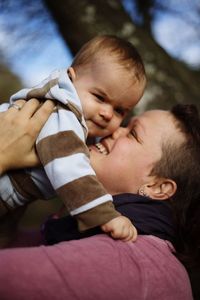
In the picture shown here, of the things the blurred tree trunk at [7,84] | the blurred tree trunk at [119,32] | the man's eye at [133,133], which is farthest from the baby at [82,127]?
the blurred tree trunk at [7,84]

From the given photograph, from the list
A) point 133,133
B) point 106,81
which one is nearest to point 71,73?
point 106,81

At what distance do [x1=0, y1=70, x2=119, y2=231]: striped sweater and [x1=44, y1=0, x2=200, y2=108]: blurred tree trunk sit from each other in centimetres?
156

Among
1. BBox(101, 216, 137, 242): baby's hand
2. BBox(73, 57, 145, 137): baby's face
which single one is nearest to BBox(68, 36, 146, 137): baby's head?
BBox(73, 57, 145, 137): baby's face

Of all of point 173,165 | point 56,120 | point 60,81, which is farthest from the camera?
point 173,165

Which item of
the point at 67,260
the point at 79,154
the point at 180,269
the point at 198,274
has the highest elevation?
the point at 79,154

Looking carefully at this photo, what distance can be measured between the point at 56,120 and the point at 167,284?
2.31 feet

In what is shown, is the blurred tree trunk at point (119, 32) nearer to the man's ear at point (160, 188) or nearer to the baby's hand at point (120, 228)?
the man's ear at point (160, 188)

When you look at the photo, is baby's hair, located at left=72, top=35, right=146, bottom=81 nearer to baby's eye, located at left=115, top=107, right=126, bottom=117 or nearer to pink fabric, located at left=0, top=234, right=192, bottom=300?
baby's eye, located at left=115, top=107, right=126, bottom=117

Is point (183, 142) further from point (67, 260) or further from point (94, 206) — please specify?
point (67, 260)

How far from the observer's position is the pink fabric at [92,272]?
1303 millimetres

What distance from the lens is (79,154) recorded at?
1.58m

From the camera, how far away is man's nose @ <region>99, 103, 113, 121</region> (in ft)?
6.10

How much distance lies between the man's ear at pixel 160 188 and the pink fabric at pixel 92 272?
0.29 meters

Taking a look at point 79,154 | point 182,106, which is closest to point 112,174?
point 79,154
